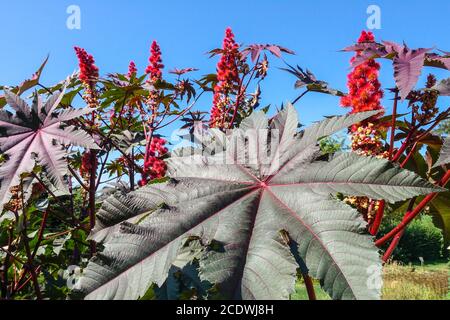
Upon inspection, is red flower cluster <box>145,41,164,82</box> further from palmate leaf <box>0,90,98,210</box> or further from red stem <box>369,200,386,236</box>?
red stem <box>369,200,386,236</box>

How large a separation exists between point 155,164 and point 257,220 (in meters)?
0.79

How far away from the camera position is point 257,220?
91cm

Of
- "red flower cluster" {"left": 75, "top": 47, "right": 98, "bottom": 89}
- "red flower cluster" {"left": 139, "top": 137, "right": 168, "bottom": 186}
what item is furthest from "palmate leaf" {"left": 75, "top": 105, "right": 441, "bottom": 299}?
"red flower cluster" {"left": 75, "top": 47, "right": 98, "bottom": 89}

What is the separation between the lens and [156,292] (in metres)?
0.96

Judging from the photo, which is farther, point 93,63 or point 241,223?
point 93,63

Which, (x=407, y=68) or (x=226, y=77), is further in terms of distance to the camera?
(x=226, y=77)

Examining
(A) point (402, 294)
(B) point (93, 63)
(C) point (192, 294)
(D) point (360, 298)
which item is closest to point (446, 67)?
(D) point (360, 298)

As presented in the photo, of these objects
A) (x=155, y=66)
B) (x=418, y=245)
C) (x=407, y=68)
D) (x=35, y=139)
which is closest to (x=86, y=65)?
(x=155, y=66)

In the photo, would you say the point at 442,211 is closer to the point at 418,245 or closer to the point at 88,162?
the point at 88,162

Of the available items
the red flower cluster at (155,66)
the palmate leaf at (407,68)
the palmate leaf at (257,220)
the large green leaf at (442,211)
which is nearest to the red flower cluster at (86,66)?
the red flower cluster at (155,66)

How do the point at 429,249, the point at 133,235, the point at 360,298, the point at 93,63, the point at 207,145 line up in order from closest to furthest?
the point at 360,298
the point at 133,235
the point at 207,145
the point at 93,63
the point at 429,249

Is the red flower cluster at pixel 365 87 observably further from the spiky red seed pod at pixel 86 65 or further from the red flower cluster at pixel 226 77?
the spiky red seed pod at pixel 86 65
